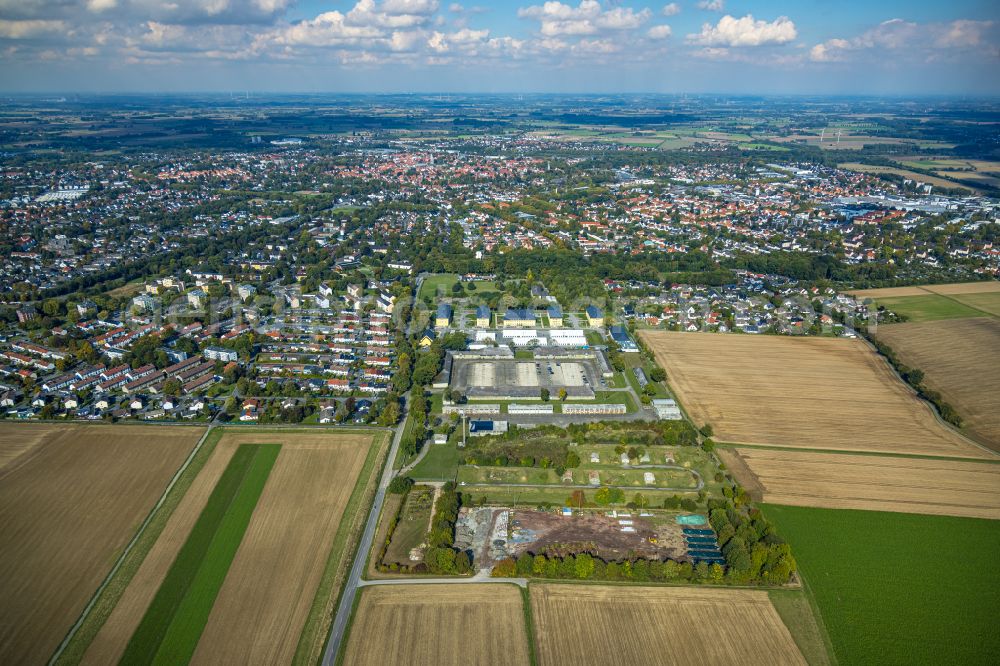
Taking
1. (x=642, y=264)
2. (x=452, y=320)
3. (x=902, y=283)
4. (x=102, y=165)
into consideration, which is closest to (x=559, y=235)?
(x=642, y=264)

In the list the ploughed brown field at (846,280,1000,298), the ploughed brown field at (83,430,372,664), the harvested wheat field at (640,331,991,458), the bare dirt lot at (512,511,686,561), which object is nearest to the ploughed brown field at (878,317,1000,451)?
the harvested wheat field at (640,331,991,458)

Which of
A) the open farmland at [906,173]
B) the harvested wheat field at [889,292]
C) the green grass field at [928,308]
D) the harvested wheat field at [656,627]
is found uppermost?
the open farmland at [906,173]

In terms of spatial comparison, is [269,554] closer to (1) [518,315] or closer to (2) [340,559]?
(2) [340,559]

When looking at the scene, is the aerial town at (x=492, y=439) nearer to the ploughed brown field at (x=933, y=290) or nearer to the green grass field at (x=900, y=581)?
the green grass field at (x=900, y=581)

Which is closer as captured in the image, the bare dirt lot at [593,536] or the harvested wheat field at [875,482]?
the bare dirt lot at [593,536]

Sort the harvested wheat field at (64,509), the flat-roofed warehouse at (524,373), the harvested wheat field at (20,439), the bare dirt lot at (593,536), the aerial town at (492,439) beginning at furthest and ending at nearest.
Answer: the flat-roofed warehouse at (524,373), the harvested wheat field at (20,439), the bare dirt lot at (593,536), the aerial town at (492,439), the harvested wheat field at (64,509)

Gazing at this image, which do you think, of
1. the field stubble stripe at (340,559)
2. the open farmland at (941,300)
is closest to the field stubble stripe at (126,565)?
the field stubble stripe at (340,559)
